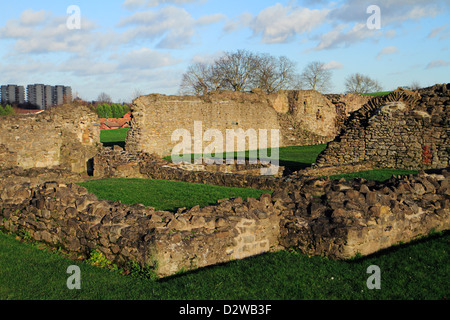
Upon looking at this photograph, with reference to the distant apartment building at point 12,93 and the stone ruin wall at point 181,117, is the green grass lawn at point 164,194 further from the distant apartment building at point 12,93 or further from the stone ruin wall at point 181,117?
the distant apartment building at point 12,93

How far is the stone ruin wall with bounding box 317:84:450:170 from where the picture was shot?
1499cm

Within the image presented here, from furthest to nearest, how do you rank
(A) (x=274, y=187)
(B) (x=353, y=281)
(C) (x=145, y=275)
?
(A) (x=274, y=187)
(C) (x=145, y=275)
(B) (x=353, y=281)

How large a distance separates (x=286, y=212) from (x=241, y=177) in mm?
5761

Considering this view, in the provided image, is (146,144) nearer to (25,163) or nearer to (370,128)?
(25,163)

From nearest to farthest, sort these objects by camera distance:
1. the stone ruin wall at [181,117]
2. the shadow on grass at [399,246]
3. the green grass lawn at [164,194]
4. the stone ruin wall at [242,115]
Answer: the shadow on grass at [399,246] → the green grass lawn at [164,194] → the stone ruin wall at [181,117] → the stone ruin wall at [242,115]

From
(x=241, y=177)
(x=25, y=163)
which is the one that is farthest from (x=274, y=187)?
(x=25, y=163)

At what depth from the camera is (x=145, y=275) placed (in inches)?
217

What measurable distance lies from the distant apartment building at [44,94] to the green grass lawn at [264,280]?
102329mm

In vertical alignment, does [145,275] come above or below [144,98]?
below

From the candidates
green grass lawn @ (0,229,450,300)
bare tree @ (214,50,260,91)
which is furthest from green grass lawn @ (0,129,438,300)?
bare tree @ (214,50,260,91)

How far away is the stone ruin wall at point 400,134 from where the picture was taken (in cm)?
1499
